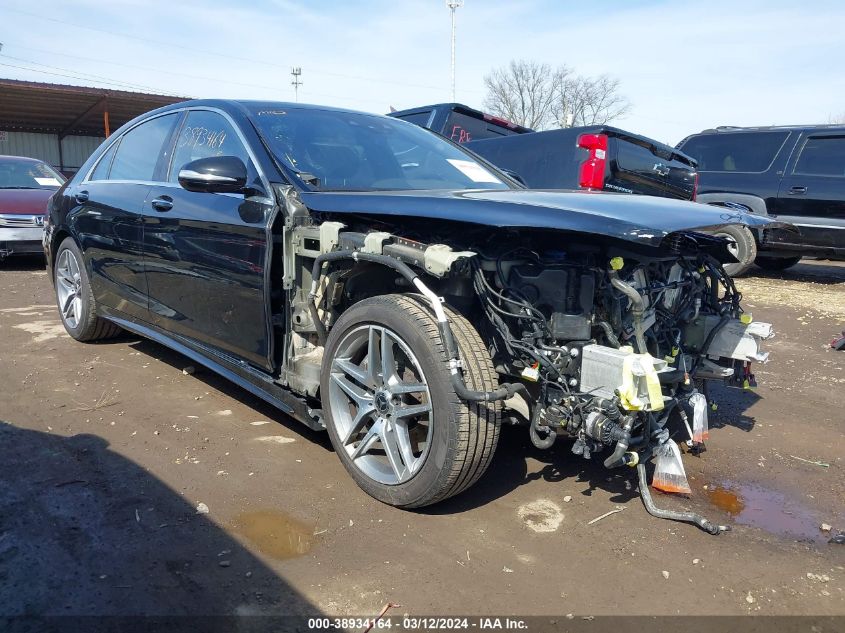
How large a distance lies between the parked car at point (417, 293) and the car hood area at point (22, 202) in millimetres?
6053

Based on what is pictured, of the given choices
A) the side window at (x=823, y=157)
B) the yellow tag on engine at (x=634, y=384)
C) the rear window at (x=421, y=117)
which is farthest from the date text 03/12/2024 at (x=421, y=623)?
the side window at (x=823, y=157)

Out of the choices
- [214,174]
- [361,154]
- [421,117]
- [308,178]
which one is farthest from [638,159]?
[214,174]

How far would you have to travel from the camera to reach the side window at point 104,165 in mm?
4688

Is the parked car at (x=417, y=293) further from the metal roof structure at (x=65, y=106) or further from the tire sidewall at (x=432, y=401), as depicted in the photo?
the metal roof structure at (x=65, y=106)

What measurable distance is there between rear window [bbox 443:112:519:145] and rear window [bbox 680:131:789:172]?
3458mm

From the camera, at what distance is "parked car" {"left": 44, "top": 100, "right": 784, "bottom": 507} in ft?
8.11

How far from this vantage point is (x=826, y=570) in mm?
2422

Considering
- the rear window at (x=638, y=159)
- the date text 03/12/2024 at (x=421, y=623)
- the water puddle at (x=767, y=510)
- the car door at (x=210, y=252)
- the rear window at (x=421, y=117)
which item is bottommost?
the date text 03/12/2024 at (x=421, y=623)

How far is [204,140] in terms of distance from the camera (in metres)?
3.69

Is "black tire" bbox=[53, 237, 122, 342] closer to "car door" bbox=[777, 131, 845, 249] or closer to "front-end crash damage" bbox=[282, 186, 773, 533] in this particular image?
"front-end crash damage" bbox=[282, 186, 773, 533]

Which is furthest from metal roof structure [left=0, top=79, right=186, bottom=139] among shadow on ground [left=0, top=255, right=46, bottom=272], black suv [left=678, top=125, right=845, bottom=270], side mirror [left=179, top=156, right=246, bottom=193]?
side mirror [left=179, top=156, right=246, bottom=193]

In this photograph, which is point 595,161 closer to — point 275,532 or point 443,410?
point 443,410

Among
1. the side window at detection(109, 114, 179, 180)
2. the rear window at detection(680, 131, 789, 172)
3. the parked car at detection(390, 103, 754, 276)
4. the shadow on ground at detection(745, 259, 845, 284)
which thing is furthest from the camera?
the shadow on ground at detection(745, 259, 845, 284)

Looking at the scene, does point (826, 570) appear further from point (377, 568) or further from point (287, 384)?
point (287, 384)
